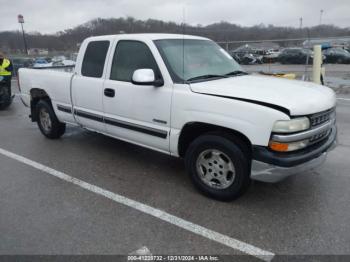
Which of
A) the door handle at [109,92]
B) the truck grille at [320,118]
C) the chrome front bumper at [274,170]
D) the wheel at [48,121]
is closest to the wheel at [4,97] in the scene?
the wheel at [48,121]

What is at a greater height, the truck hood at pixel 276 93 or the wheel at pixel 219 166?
the truck hood at pixel 276 93

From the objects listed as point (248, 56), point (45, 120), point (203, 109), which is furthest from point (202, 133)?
point (248, 56)

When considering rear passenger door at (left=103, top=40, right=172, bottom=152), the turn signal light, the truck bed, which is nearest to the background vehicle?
the truck bed

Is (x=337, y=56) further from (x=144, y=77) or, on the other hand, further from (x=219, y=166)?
(x=144, y=77)

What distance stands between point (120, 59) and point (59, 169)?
1830 mm

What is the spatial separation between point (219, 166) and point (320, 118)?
1.17 meters

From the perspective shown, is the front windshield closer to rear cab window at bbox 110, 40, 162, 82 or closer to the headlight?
rear cab window at bbox 110, 40, 162, 82

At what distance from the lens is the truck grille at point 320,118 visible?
3.23 m

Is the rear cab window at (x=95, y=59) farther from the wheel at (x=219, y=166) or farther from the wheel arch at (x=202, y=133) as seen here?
the wheel at (x=219, y=166)

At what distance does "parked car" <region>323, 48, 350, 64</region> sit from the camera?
1030 inches

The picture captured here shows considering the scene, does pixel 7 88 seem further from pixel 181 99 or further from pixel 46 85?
pixel 181 99

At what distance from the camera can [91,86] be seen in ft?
15.5

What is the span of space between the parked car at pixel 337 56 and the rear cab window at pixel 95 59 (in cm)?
2585

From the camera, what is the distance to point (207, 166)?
3.67 m
